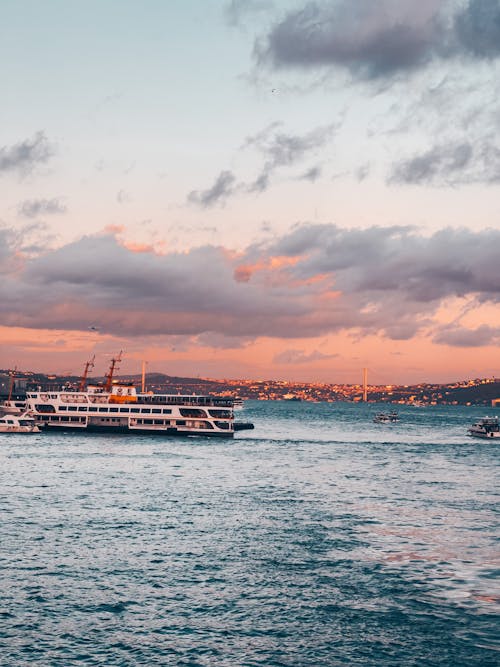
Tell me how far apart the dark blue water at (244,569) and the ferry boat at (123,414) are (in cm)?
5217

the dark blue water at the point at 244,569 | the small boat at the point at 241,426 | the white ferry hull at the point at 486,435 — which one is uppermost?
the dark blue water at the point at 244,569

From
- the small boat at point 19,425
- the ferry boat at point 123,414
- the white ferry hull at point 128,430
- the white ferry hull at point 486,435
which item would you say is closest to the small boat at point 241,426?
the ferry boat at point 123,414

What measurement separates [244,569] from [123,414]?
105 metres

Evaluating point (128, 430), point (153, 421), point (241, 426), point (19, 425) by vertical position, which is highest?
point (153, 421)

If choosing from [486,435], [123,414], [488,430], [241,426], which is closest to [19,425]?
[123,414]

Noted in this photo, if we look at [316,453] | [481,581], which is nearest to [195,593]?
[481,581]

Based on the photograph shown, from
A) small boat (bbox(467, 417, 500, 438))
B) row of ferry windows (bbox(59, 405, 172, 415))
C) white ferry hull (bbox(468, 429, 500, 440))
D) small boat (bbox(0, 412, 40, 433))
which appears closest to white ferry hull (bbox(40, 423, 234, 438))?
row of ferry windows (bbox(59, 405, 172, 415))

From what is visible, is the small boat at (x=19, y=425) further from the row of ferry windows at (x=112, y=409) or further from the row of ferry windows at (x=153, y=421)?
the row of ferry windows at (x=112, y=409)

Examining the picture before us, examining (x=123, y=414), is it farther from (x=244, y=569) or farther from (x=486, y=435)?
(x=244, y=569)

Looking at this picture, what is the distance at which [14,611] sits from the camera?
36.5 m

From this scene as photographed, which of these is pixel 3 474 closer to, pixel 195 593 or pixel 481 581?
pixel 195 593

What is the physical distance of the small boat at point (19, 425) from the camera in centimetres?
14688

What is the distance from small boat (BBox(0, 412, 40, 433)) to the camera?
147 m

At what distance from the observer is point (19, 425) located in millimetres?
147250
